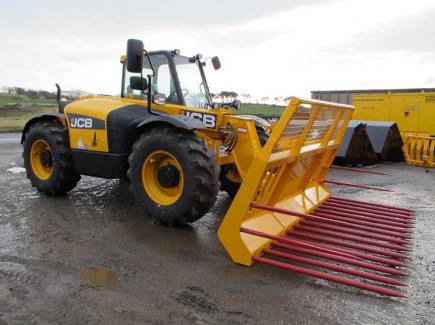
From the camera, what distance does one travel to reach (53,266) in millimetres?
3703

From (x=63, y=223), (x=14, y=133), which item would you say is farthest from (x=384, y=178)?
(x=14, y=133)

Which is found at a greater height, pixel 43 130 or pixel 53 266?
pixel 43 130

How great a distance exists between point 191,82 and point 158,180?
1744 mm

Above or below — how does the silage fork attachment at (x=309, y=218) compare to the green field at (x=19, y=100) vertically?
below

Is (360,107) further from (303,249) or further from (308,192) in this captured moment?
(303,249)

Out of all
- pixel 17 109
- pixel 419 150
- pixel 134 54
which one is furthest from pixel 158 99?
pixel 17 109

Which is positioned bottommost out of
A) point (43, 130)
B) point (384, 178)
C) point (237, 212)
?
point (384, 178)

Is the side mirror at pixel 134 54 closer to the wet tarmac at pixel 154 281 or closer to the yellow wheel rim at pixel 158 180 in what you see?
the yellow wheel rim at pixel 158 180

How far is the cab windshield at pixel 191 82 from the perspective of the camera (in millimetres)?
5734

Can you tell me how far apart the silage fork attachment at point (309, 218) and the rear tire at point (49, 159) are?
3104 millimetres

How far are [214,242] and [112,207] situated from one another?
2024mm

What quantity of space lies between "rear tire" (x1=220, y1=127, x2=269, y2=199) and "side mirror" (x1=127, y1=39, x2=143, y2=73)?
199cm

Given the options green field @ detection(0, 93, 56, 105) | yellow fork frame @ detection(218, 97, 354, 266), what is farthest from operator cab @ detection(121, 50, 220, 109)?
green field @ detection(0, 93, 56, 105)

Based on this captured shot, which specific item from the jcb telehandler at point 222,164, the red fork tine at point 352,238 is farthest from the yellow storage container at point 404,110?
the red fork tine at point 352,238
